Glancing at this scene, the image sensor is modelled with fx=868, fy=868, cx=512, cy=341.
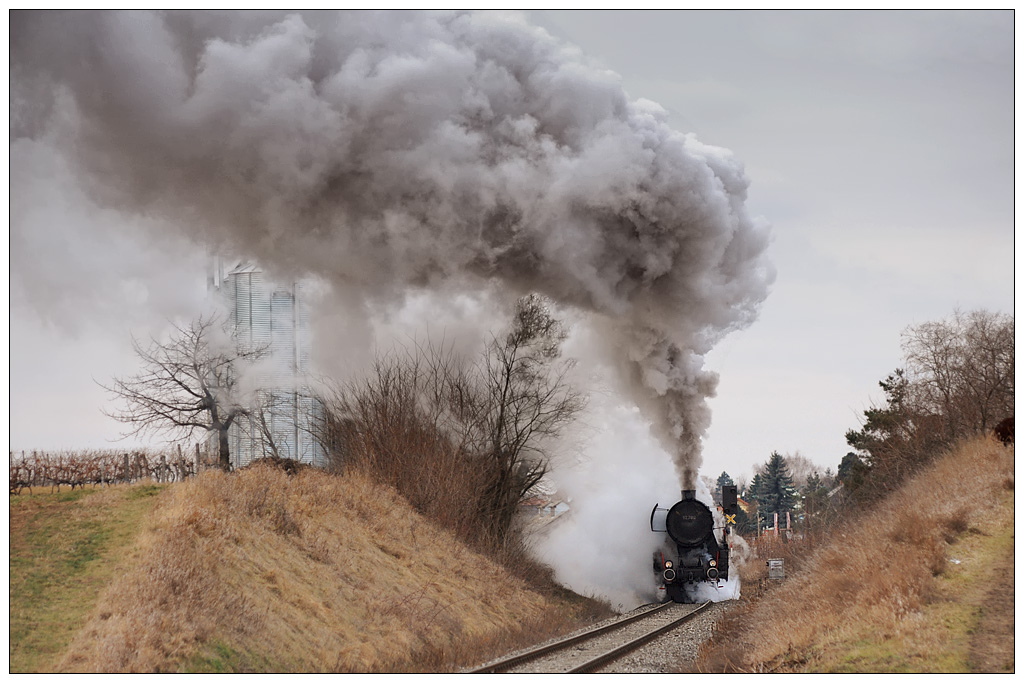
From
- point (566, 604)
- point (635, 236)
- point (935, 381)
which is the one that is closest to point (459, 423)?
point (566, 604)

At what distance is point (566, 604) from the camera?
14.9 meters

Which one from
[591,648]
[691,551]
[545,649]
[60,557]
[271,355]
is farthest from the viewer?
[691,551]

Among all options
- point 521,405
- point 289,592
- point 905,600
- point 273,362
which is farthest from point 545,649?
point 521,405

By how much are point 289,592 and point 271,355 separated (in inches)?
191

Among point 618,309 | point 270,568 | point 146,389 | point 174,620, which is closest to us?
point 174,620

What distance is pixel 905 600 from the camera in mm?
8055

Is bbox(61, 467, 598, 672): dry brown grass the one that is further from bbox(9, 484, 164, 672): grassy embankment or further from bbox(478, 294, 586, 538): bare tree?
bbox(478, 294, 586, 538): bare tree

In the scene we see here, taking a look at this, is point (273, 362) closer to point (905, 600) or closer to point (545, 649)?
point (545, 649)

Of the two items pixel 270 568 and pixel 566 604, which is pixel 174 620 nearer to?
pixel 270 568

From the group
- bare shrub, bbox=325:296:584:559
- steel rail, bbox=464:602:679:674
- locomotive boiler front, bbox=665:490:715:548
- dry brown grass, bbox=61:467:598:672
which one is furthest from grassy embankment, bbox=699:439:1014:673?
bare shrub, bbox=325:296:584:559

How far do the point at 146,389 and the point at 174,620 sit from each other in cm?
536

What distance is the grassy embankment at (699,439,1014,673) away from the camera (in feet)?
24.7

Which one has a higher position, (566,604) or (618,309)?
(618,309)

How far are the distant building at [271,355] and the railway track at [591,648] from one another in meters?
5.68
